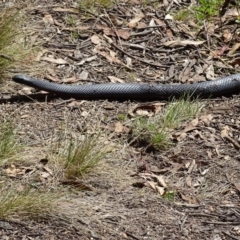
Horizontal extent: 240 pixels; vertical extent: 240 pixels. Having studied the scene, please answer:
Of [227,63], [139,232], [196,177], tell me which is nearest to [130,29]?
[227,63]

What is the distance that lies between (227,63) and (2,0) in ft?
7.22

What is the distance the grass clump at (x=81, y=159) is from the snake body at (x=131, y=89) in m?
1.04

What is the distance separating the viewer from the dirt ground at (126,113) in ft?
14.3

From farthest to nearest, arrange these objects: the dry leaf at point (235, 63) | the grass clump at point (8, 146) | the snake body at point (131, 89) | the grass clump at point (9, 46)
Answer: the dry leaf at point (235, 63) < the grass clump at point (9, 46) < the snake body at point (131, 89) < the grass clump at point (8, 146)

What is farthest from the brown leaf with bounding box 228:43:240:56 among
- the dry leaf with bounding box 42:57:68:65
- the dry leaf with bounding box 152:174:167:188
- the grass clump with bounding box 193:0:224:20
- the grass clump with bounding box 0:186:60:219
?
the grass clump with bounding box 0:186:60:219

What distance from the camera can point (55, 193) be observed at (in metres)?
4.43

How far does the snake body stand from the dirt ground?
0.08 m

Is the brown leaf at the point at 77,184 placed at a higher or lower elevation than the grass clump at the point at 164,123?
lower

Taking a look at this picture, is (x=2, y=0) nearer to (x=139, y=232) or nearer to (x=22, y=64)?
(x=22, y=64)

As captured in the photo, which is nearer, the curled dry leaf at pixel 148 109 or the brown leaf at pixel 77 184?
the brown leaf at pixel 77 184

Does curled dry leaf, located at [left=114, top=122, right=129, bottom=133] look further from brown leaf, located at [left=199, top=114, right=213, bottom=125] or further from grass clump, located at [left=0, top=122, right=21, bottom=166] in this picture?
grass clump, located at [left=0, top=122, right=21, bottom=166]

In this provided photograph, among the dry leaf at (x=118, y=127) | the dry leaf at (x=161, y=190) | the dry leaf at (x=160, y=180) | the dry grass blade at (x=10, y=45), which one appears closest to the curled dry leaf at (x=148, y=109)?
the dry leaf at (x=118, y=127)

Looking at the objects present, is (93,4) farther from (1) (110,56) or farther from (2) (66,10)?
(1) (110,56)

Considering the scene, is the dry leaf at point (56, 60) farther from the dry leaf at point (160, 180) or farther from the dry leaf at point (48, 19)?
the dry leaf at point (160, 180)
